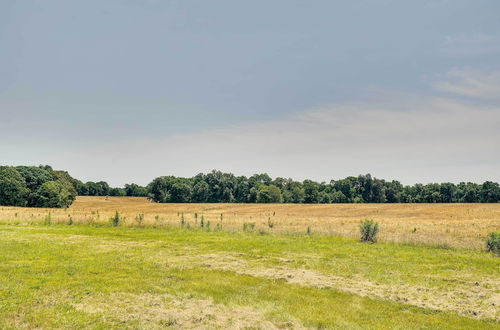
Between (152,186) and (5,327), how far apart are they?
478 feet

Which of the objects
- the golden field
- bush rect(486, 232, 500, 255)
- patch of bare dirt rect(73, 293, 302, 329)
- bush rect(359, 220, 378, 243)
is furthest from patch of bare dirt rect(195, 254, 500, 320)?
the golden field

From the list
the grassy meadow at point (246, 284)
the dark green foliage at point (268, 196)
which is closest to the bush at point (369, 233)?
the grassy meadow at point (246, 284)

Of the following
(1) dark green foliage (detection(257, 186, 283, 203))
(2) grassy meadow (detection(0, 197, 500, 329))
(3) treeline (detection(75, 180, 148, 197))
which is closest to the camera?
(2) grassy meadow (detection(0, 197, 500, 329))

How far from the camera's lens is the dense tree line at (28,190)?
8597 centimetres

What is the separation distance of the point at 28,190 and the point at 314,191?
104468 millimetres

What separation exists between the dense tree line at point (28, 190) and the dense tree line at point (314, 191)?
190ft

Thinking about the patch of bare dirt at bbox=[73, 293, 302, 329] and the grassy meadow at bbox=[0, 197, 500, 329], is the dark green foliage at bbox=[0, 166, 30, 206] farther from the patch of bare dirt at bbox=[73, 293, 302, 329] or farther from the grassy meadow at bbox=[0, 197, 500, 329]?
the patch of bare dirt at bbox=[73, 293, 302, 329]

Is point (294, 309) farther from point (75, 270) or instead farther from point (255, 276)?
point (75, 270)

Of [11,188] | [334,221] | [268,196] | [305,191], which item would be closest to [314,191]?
[305,191]

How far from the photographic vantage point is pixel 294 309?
1169 centimetres

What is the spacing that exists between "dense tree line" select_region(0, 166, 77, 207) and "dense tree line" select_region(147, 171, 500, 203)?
57883mm

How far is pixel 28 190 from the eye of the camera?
294ft

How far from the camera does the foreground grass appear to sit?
10773mm

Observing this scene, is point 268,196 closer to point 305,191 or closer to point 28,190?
point 305,191
